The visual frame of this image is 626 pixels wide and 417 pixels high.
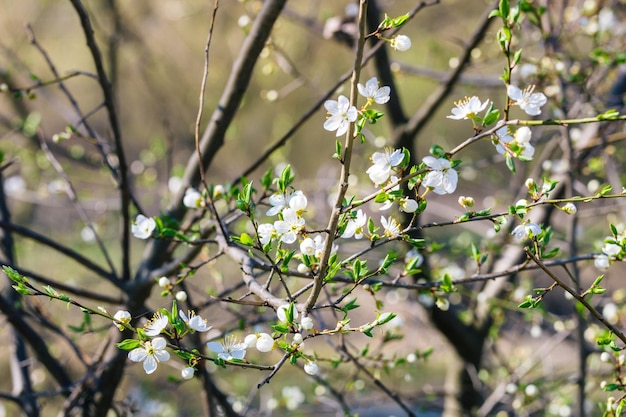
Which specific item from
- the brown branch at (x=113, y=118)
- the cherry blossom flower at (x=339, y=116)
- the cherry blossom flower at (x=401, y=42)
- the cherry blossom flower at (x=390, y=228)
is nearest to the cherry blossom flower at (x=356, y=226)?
the cherry blossom flower at (x=390, y=228)

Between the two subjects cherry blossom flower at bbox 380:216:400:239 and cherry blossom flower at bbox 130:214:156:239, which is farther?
cherry blossom flower at bbox 130:214:156:239

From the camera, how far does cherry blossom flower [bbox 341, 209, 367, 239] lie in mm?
807

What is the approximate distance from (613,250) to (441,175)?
0.36 metres

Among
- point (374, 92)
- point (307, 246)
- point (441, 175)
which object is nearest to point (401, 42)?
point (374, 92)

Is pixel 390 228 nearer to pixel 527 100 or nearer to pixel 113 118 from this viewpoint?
pixel 527 100

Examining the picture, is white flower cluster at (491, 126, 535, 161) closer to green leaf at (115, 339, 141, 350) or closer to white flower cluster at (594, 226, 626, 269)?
white flower cluster at (594, 226, 626, 269)

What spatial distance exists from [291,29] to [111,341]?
3376 millimetres

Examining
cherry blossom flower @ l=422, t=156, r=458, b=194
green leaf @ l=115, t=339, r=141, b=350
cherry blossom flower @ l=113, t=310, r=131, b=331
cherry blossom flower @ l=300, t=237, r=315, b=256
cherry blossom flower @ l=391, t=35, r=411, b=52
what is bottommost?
green leaf @ l=115, t=339, r=141, b=350

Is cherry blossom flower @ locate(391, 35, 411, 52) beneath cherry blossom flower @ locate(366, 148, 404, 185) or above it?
above

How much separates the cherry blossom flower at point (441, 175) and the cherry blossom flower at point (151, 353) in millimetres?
389

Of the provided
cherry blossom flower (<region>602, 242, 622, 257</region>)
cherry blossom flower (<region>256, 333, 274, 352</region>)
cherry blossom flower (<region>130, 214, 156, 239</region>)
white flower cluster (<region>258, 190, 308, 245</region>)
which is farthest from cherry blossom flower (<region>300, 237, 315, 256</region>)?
cherry blossom flower (<region>602, 242, 622, 257</region>)

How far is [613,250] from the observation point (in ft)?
3.00

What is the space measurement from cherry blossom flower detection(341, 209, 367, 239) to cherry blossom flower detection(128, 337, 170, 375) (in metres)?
0.28

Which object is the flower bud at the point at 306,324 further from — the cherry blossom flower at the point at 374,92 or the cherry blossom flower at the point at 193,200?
the cherry blossom flower at the point at 193,200
